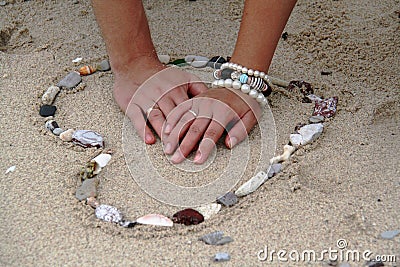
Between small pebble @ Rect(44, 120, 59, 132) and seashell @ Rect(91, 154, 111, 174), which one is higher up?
seashell @ Rect(91, 154, 111, 174)

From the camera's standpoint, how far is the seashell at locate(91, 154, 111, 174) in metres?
1.53

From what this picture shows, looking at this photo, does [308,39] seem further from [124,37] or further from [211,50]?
[124,37]

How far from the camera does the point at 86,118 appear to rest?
172 cm

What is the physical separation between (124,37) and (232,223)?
70 centimetres

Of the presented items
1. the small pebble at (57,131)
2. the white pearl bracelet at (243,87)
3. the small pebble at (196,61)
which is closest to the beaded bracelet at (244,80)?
the white pearl bracelet at (243,87)

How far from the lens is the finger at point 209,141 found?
61.5 inches

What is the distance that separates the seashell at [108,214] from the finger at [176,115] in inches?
12.5

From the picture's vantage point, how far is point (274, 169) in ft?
4.99

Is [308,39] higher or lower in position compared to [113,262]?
higher

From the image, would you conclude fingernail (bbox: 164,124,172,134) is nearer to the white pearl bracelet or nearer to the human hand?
the human hand

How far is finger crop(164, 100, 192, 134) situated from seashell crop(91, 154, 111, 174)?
7.1 inches

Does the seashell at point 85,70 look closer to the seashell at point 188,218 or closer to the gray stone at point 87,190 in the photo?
the gray stone at point 87,190

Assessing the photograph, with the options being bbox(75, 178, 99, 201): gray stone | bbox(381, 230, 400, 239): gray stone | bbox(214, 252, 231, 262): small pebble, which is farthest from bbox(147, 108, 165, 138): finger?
bbox(381, 230, 400, 239): gray stone

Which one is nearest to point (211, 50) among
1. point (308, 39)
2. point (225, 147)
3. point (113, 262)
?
point (308, 39)
